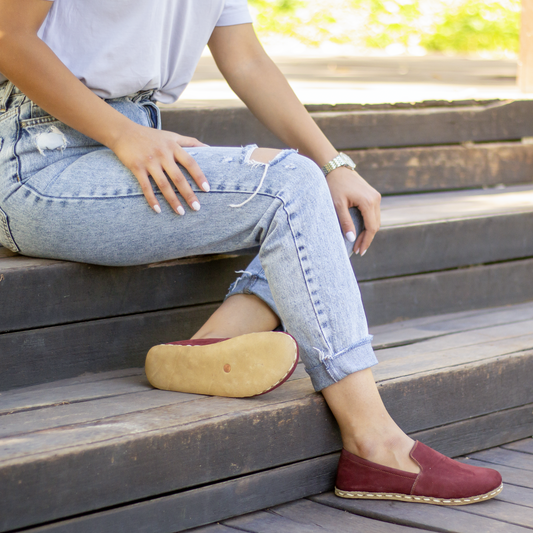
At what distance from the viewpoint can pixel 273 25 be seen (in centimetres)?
859

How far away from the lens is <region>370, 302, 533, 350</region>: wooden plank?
1.68 metres

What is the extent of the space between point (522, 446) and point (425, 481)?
0.45 metres

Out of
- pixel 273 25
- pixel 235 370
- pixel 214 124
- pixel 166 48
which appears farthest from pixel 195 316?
pixel 273 25

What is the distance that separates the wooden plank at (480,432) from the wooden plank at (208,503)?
0.25m

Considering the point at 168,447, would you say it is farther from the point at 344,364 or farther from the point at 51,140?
the point at 51,140

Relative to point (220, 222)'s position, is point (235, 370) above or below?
below

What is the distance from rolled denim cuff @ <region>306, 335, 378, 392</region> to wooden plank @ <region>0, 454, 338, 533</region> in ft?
0.62

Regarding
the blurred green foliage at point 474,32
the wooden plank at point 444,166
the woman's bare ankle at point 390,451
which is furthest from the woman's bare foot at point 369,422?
the blurred green foliage at point 474,32

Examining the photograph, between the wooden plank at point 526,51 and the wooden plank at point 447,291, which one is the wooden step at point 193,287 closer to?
the wooden plank at point 447,291

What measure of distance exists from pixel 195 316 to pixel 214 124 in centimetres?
68

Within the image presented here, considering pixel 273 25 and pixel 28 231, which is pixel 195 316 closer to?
pixel 28 231

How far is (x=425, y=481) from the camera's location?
1.22 meters

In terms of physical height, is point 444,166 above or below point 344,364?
above

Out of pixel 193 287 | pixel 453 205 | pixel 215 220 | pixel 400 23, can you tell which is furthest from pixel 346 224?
pixel 400 23
